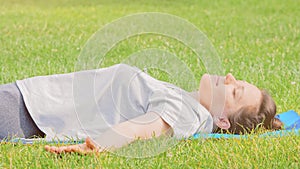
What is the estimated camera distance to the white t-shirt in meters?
3.02

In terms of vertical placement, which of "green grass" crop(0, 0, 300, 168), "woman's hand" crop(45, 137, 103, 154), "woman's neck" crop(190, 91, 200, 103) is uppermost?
"woman's neck" crop(190, 91, 200, 103)

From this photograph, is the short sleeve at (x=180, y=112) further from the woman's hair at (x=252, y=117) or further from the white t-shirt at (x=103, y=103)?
the woman's hair at (x=252, y=117)

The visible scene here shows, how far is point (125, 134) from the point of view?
9.25 ft

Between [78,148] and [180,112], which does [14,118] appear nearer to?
[78,148]

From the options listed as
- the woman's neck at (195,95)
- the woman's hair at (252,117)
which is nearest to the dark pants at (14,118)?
the woman's neck at (195,95)

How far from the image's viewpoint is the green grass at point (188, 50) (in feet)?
8.64

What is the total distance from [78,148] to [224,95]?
32.7 inches

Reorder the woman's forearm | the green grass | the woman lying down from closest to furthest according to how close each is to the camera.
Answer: the green grass < the woman's forearm < the woman lying down

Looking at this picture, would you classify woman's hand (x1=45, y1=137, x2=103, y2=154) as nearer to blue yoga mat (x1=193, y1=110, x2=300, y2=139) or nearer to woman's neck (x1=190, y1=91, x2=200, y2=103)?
blue yoga mat (x1=193, y1=110, x2=300, y2=139)

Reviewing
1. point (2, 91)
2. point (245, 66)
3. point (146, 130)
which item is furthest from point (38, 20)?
point (146, 130)

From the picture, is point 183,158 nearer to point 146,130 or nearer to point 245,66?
point 146,130

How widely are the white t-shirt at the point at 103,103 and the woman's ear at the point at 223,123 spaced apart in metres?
0.07

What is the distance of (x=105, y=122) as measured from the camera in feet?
10.2

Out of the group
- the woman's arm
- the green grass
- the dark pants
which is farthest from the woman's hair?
the dark pants
